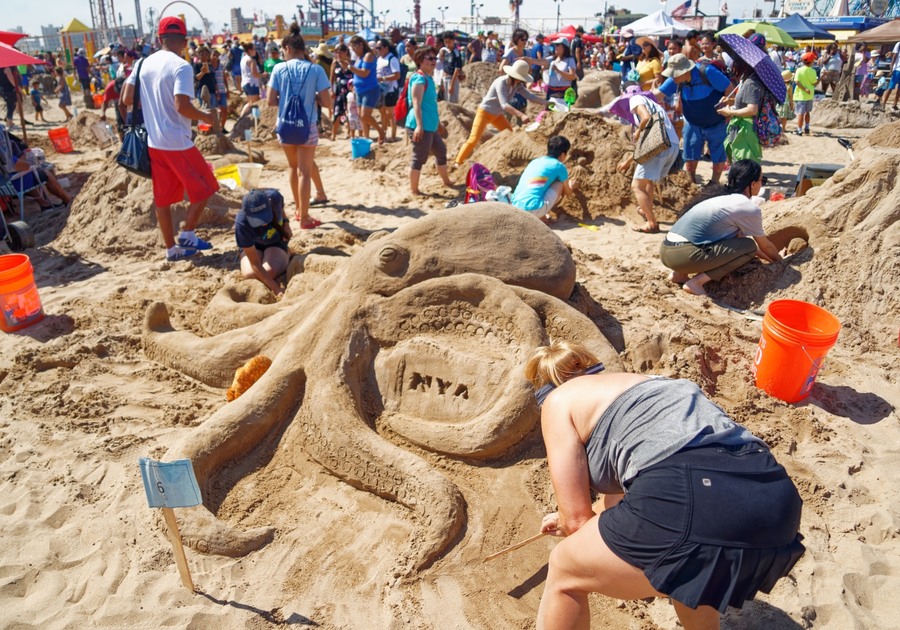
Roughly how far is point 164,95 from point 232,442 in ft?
11.7

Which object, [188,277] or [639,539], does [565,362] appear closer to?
[639,539]

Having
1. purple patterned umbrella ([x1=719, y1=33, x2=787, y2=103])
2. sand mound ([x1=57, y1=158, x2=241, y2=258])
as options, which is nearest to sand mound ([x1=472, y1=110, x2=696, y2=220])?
purple patterned umbrella ([x1=719, y1=33, x2=787, y2=103])

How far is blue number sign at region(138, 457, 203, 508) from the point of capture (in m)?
2.36

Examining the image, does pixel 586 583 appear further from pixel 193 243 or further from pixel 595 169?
pixel 595 169

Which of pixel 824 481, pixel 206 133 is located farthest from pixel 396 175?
pixel 824 481

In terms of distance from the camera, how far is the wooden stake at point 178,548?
7.98 ft

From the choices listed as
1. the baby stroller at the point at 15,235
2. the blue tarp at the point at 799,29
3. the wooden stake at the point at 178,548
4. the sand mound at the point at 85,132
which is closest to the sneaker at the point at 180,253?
the baby stroller at the point at 15,235

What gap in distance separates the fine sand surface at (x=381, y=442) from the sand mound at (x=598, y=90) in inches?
341

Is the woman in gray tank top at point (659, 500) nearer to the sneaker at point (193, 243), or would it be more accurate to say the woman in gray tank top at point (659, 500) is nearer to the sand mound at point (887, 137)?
the sand mound at point (887, 137)

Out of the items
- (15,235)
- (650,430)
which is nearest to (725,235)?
(650,430)

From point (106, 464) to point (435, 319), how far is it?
1.88 m

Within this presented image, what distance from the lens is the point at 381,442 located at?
10.3 feet

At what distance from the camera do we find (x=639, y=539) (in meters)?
1.79

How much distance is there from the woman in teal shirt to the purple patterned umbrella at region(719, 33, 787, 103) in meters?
3.18
